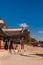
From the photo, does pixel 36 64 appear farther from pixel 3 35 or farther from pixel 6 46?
pixel 6 46

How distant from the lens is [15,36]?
133 ft

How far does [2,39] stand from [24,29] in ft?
34.8

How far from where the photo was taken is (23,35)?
134 ft

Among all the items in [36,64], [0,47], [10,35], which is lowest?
[36,64]

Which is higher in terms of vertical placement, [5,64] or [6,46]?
[6,46]

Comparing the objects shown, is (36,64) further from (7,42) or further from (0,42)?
(7,42)

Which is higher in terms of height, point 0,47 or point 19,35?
point 19,35

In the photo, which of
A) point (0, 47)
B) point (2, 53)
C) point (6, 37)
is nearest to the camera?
point (2, 53)

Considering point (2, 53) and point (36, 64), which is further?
point (2, 53)

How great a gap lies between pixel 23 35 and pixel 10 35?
2753 mm

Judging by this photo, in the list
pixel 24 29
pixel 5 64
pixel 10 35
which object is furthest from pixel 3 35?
pixel 5 64

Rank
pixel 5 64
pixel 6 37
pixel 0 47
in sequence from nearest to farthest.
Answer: pixel 5 64
pixel 0 47
pixel 6 37

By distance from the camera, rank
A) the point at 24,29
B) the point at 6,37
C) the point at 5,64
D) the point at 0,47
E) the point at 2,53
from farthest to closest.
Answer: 1. the point at 24,29
2. the point at 6,37
3. the point at 0,47
4. the point at 2,53
5. the point at 5,64

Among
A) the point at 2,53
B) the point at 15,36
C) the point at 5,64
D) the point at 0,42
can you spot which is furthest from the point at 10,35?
the point at 5,64
